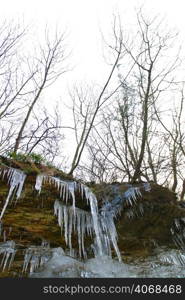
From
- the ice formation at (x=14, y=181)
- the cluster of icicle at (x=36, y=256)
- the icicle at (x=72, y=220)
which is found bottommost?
the cluster of icicle at (x=36, y=256)

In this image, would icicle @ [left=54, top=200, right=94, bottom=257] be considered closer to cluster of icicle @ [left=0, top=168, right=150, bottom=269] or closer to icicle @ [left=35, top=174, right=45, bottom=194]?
cluster of icicle @ [left=0, top=168, right=150, bottom=269]

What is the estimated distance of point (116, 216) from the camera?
4.46 metres

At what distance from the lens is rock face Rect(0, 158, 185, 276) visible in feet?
13.5

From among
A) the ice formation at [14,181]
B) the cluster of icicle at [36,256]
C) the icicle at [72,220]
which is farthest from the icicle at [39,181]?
the cluster of icicle at [36,256]

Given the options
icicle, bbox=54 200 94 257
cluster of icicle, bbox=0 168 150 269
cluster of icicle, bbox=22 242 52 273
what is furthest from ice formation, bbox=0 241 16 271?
icicle, bbox=54 200 94 257

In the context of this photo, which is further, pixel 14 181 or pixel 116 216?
pixel 116 216

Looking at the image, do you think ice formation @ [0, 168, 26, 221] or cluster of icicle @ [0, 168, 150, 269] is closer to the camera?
ice formation @ [0, 168, 26, 221]

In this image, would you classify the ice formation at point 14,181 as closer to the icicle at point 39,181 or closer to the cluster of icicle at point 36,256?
the icicle at point 39,181

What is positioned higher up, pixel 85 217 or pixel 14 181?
pixel 14 181

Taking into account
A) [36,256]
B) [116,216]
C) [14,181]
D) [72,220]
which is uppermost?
[14,181]

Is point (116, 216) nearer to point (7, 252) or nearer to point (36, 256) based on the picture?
point (36, 256)

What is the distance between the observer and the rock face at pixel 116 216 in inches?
162

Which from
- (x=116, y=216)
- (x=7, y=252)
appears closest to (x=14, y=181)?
(x=7, y=252)

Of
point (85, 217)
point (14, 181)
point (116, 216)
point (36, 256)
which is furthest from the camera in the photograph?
point (116, 216)
